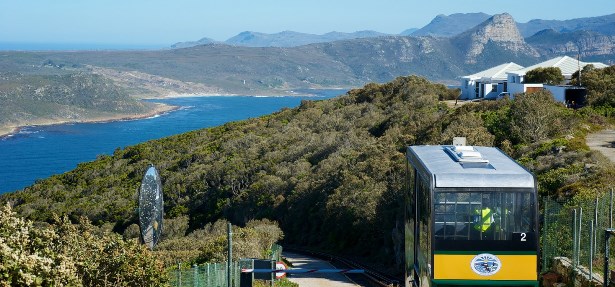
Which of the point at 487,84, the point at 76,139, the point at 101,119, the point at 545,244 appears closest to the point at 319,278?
the point at 545,244

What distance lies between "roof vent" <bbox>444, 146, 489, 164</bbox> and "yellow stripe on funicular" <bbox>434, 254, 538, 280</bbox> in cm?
140

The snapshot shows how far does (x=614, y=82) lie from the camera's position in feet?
124

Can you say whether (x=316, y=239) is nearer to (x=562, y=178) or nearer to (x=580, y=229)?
(x=562, y=178)

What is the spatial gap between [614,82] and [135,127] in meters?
121

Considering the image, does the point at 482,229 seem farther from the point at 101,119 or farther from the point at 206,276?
the point at 101,119

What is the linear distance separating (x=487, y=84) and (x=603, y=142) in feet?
81.1

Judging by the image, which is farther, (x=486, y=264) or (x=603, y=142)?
(x=603, y=142)

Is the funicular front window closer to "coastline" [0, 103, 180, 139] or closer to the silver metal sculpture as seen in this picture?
the silver metal sculpture

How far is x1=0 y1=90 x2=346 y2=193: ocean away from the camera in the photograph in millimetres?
94806

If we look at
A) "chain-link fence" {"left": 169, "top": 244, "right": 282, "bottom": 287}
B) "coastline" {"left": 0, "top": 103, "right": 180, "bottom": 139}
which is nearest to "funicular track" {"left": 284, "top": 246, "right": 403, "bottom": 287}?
"chain-link fence" {"left": 169, "top": 244, "right": 282, "bottom": 287}

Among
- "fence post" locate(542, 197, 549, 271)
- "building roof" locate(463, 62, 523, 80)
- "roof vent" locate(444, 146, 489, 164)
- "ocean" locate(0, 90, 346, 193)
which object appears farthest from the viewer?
"ocean" locate(0, 90, 346, 193)

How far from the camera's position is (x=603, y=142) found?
26.2 m

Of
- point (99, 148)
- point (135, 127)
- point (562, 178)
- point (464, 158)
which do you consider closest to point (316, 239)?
point (562, 178)

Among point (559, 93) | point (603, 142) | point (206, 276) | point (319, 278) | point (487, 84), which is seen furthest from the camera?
point (487, 84)
